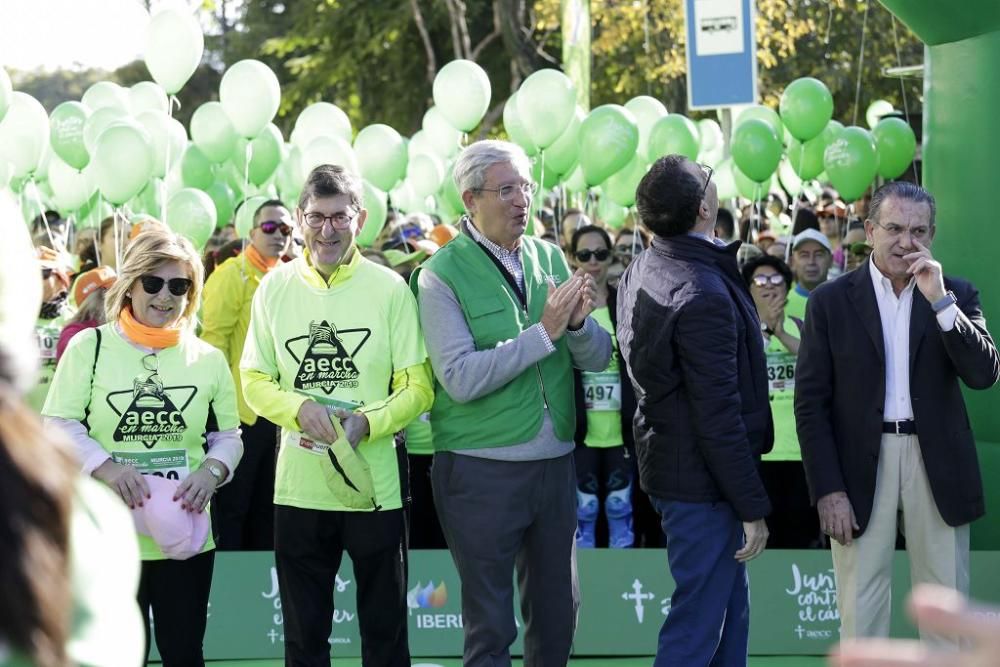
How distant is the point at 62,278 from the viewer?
698 centimetres

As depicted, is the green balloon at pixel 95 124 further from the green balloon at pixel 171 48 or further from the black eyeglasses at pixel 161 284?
the black eyeglasses at pixel 161 284

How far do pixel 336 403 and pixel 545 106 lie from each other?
4.41 meters

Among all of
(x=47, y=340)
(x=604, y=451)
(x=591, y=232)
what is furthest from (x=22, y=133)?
(x=604, y=451)

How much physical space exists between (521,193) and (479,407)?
2.30 feet

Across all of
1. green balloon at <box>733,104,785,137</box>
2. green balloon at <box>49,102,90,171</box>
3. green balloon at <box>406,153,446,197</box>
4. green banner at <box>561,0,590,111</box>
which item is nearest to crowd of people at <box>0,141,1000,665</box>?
green balloon at <box>49,102,90,171</box>

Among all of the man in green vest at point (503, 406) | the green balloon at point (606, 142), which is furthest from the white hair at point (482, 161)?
the green balloon at point (606, 142)

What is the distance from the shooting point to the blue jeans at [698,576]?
4.20 metres

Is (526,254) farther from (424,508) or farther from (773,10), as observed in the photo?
(773,10)

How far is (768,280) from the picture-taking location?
6547 millimetres

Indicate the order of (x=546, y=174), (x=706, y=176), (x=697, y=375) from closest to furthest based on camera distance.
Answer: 1. (x=697, y=375)
2. (x=706, y=176)
3. (x=546, y=174)

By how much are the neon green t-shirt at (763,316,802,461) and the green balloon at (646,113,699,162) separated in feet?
9.08

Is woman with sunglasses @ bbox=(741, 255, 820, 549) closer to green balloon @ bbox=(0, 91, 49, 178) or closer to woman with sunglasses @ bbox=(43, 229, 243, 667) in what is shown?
woman with sunglasses @ bbox=(43, 229, 243, 667)

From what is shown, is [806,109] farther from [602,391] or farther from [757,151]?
[602,391]

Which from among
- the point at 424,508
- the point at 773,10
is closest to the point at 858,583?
the point at 424,508
